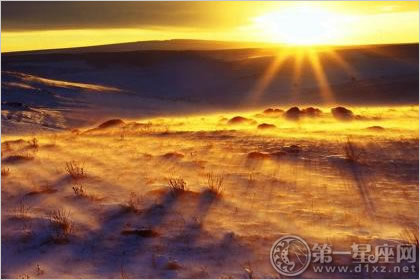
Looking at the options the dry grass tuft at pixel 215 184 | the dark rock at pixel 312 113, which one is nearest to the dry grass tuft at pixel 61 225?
the dry grass tuft at pixel 215 184

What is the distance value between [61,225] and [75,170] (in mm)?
1945

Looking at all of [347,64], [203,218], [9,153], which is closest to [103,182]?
[203,218]

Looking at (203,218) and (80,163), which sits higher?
(80,163)

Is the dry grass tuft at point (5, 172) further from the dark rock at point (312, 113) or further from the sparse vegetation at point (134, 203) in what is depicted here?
the dark rock at point (312, 113)

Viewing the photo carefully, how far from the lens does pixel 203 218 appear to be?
5.47 meters

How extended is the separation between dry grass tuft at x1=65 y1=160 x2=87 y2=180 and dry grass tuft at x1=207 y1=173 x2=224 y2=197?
1.50 m

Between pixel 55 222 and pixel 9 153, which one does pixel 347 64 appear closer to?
pixel 9 153

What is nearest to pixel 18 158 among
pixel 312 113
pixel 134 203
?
pixel 134 203

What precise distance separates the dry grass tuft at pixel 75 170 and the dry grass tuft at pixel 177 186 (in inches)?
43.5

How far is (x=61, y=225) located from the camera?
5273 mm

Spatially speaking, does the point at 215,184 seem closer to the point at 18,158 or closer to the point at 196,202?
the point at 196,202

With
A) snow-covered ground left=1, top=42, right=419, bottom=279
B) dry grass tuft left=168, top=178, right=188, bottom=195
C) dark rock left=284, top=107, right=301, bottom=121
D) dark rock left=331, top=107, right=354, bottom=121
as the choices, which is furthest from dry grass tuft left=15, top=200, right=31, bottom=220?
dark rock left=331, top=107, right=354, bottom=121

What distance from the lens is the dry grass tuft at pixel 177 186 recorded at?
615 centimetres

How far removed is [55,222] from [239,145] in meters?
4.06
